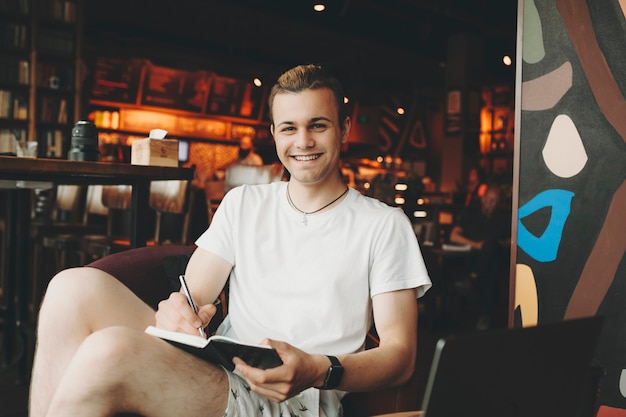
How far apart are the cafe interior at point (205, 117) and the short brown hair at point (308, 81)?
0.28 ft

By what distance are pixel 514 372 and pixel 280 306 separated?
2.76 feet

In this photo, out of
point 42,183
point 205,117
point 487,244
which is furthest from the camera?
point 205,117

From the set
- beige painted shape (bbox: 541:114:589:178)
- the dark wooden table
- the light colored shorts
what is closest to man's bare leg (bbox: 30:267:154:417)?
the light colored shorts

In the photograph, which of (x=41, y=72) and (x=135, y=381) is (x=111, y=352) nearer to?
(x=135, y=381)

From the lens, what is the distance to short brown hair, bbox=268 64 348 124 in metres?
1.75

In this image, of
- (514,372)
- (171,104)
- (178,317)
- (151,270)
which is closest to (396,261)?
(178,317)

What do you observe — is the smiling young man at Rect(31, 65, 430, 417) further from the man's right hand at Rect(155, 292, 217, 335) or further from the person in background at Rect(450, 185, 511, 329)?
the person in background at Rect(450, 185, 511, 329)

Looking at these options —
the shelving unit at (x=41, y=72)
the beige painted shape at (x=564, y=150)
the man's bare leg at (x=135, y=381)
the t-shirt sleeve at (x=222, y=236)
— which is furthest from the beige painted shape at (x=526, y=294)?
the shelving unit at (x=41, y=72)

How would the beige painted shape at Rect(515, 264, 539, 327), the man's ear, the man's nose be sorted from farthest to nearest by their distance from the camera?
1. the beige painted shape at Rect(515, 264, 539, 327)
2. the man's ear
3. the man's nose

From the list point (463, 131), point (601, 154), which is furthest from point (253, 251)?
point (463, 131)

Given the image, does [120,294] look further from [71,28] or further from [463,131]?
[463,131]

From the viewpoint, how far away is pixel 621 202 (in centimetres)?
206

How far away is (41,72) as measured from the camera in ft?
22.4

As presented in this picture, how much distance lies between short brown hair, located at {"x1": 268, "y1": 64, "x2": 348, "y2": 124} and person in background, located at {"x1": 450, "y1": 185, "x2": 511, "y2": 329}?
12.4ft
